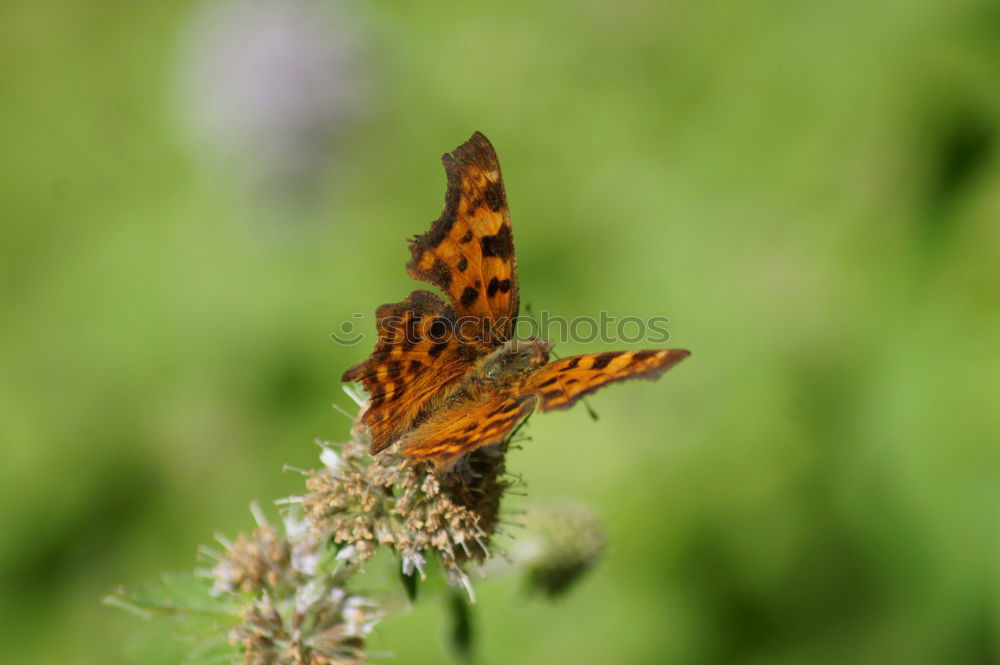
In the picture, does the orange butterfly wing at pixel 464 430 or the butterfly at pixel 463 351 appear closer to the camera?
the orange butterfly wing at pixel 464 430

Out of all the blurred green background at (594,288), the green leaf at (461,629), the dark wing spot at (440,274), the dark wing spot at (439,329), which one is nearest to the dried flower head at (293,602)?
the green leaf at (461,629)

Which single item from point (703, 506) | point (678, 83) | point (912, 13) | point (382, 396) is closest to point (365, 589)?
point (382, 396)

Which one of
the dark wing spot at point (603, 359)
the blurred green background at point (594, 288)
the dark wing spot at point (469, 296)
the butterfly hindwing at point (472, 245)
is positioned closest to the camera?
the dark wing spot at point (603, 359)

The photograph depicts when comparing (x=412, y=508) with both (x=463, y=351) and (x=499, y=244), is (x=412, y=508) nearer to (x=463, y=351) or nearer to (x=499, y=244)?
(x=463, y=351)

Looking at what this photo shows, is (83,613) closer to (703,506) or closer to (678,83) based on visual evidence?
(703,506)

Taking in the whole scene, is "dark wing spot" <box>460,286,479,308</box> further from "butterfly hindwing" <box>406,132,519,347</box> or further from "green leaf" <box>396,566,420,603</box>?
"green leaf" <box>396,566,420,603</box>

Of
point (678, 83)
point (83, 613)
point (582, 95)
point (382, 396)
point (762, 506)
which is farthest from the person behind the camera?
point (582, 95)

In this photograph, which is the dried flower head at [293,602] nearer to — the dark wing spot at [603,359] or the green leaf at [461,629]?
the green leaf at [461,629]

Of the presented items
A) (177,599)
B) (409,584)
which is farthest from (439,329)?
(177,599)

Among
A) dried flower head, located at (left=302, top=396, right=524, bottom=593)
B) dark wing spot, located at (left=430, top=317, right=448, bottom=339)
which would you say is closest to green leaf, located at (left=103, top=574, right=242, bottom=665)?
dried flower head, located at (left=302, top=396, right=524, bottom=593)
